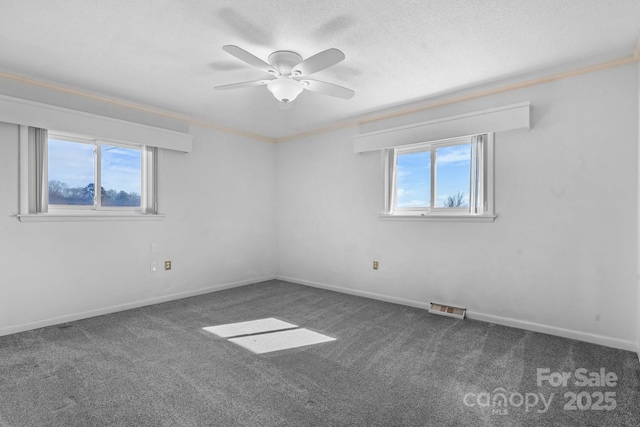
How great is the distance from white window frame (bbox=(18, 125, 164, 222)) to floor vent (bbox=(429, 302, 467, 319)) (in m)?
3.35

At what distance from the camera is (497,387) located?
2012 millimetres

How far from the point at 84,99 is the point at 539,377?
4641mm

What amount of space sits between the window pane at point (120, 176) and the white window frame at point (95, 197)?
5 cm

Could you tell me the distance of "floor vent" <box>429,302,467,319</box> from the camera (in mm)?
3355

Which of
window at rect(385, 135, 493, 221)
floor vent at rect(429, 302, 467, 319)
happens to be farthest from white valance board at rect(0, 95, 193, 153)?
floor vent at rect(429, 302, 467, 319)

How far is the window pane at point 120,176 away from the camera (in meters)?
3.60

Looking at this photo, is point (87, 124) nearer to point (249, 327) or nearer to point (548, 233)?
point (249, 327)

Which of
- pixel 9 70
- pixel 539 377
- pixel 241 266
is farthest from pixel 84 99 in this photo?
pixel 539 377

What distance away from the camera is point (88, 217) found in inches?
131

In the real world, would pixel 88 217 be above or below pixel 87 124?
below

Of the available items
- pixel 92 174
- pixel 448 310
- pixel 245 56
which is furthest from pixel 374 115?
pixel 92 174

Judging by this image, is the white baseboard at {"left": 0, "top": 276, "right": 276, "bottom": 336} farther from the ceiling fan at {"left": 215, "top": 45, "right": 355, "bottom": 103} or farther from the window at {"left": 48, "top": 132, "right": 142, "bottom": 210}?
the ceiling fan at {"left": 215, "top": 45, "right": 355, "bottom": 103}

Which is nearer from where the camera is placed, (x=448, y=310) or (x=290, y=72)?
(x=290, y=72)

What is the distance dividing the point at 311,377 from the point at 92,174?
3.15 m
